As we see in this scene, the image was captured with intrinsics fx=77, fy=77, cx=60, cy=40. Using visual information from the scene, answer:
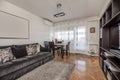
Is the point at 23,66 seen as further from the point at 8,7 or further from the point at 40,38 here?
the point at 40,38

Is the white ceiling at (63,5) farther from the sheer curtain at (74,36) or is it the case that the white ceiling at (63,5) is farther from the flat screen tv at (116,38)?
the sheer curtain at (74,36)

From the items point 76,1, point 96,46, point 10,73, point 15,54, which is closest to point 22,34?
point 15,54

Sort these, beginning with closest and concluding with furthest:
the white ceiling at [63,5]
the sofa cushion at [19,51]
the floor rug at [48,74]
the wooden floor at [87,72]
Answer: the floor rug at [48,74] < the wooden floor at [87,72] < the sofa cushion at [19,51] < the white ceiling at [63,5]

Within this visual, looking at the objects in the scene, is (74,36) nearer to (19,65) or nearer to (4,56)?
(19,65)

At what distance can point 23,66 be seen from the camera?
219 centimetres

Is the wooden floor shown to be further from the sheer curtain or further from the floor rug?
the sheer curtain

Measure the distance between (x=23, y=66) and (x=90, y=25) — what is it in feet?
14.3

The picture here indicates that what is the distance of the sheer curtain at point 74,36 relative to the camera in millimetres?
5195

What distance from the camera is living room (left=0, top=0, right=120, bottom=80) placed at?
1934mm

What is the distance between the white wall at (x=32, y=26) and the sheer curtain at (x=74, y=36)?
95 cm

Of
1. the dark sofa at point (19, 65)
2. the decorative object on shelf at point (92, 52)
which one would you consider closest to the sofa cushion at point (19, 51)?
the dark sofa at point (19, 65)

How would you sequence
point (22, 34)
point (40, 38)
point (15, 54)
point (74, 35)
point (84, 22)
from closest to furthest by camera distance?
point (15, 54) < point (22, 34) < point (40, 38) < point (84, 22) < point (74, 35)

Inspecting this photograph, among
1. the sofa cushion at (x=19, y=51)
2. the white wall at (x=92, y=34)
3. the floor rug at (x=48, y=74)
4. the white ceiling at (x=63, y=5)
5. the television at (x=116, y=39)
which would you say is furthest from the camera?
the white wall at (x=92, y=34)

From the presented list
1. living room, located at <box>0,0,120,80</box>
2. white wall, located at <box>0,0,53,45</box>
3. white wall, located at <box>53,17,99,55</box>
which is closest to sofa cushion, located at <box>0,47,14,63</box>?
living room, located at <box>0,0,120,80</box>
